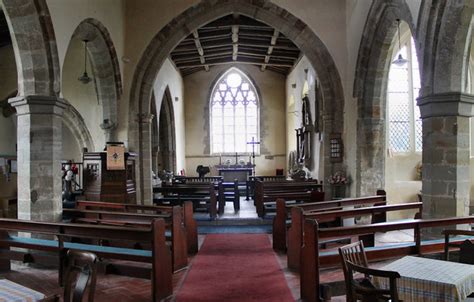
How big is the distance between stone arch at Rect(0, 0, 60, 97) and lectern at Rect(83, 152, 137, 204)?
175cm

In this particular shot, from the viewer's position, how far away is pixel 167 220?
5.46 m

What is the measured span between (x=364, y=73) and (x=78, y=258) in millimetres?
7619

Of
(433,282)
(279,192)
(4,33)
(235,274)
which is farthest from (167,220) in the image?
(4,33)

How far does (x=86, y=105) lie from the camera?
1146cm

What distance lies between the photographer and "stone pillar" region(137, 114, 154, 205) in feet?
31.6

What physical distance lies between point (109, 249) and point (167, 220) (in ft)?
3.49

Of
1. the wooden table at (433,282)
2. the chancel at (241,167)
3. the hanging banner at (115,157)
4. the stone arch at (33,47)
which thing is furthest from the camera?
the hanging banner at (115,157)

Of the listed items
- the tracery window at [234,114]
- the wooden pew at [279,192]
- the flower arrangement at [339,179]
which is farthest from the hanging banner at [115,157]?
the tracery window at [234,114]

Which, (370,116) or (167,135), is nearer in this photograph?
(370,116)

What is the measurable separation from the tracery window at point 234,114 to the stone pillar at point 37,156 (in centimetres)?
1305

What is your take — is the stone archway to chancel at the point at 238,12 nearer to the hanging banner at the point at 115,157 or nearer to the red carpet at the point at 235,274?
the hanging banner at the point at 115,157

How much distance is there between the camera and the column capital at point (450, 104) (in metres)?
5.24

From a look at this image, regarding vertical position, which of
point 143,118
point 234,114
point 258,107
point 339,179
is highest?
point 258,107

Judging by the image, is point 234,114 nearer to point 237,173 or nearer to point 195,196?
point 237,173
